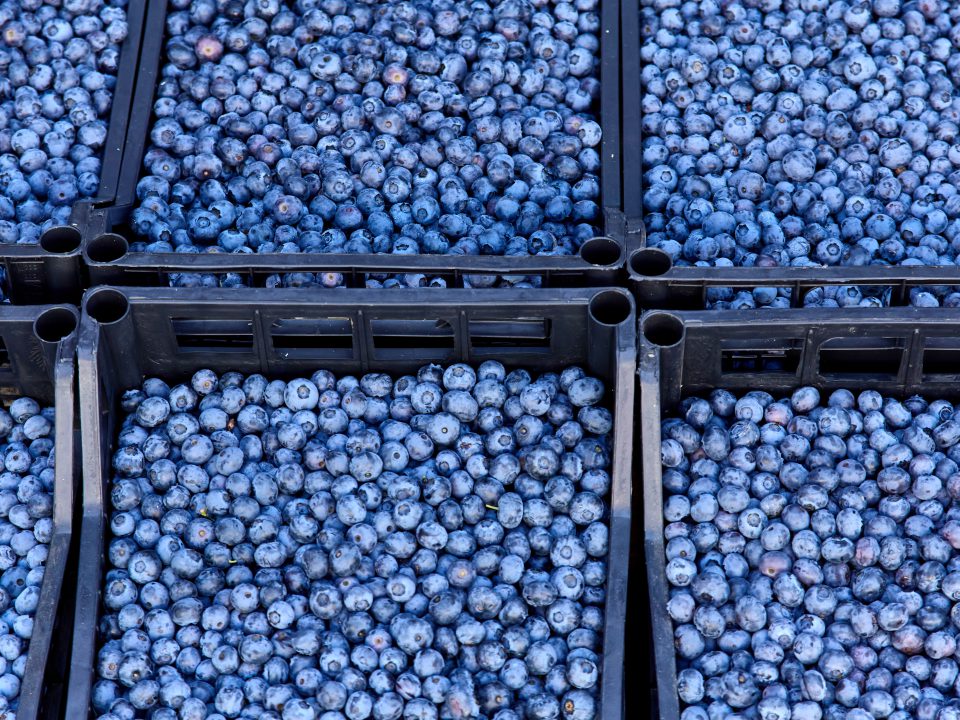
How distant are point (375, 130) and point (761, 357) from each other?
1.59 m

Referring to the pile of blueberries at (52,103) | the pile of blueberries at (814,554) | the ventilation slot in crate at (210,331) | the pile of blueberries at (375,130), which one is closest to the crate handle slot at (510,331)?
the pile of blueberries at (375,130)

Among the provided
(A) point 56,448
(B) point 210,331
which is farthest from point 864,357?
(A) point 56,448

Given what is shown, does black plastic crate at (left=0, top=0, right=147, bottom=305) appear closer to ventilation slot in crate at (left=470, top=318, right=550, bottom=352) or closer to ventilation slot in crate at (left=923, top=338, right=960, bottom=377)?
ventilation slot in crate at (left=470, top=318, right=550, bottom=352)

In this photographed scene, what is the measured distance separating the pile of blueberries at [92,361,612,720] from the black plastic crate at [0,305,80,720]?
0.47 feet

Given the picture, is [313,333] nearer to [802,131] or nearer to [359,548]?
[359,548]

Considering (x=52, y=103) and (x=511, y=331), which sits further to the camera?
(x=52, y=103)

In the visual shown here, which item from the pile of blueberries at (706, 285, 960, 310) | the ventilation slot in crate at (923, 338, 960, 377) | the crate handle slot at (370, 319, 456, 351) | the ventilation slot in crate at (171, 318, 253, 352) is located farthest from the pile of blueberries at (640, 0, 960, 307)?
the ventilation slot in crate at (171, 318, 253, 352)

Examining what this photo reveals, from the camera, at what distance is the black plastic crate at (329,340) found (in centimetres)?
353

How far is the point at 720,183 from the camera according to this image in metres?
4.16

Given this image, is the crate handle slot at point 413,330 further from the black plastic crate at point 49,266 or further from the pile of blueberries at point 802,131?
the black plastic crate at point 49,266

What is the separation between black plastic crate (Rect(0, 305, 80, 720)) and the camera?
10.9 feet

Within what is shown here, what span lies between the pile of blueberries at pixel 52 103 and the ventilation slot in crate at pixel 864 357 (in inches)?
98.5

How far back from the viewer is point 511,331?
12.4 ft

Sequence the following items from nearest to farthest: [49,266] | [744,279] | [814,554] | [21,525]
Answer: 1. [814,554]
2. [21,525]
3. [744,279]
4. [49,266]
